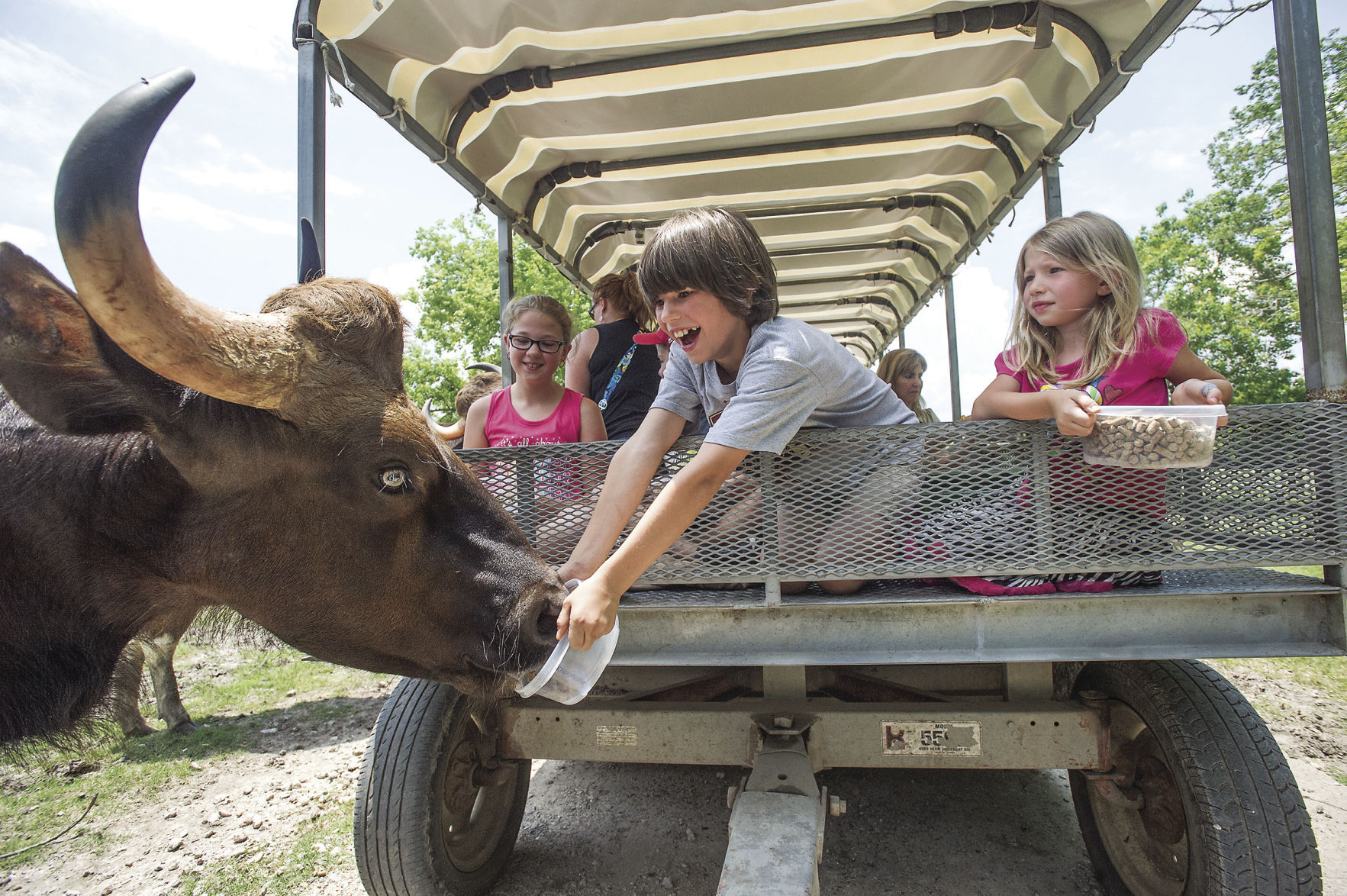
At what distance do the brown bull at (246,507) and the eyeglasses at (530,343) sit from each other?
1.65 m

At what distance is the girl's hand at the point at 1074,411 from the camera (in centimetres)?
195

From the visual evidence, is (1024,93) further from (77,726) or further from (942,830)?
(77,726)

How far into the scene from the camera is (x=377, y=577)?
1.90 meters

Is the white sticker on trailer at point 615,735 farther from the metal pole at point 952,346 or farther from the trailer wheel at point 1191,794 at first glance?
the metal pole at point 952,346

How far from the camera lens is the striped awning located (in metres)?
3.23

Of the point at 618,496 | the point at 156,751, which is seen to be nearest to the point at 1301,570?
the point at 618,496

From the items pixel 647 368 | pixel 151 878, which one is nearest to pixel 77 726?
pixel 151 878

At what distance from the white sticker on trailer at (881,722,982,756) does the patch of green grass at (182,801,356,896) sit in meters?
2.57

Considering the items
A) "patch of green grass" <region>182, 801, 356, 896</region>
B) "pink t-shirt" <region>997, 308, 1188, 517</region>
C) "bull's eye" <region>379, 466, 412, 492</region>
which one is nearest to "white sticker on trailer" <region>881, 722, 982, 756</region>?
"pink t-shirt" <region>997, 308, 1188, 517</region>

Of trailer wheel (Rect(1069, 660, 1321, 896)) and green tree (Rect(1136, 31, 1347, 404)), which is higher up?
green tree (Rect(1136, 31, 1347, 404))

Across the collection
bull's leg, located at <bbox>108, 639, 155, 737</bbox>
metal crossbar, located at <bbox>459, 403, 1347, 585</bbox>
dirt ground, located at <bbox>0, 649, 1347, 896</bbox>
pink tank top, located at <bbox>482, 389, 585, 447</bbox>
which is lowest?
dirt ground, located at <bbox>0, 649, 1347, 896</bbox>

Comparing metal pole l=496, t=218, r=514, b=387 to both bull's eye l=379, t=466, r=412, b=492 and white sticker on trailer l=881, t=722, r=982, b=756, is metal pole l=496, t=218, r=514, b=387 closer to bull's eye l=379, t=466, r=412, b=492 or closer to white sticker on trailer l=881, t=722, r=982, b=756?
bull's eye l=379, t=466, r=412, b=492

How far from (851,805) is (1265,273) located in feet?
90.8

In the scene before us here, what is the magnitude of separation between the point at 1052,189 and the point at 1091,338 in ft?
6.84
